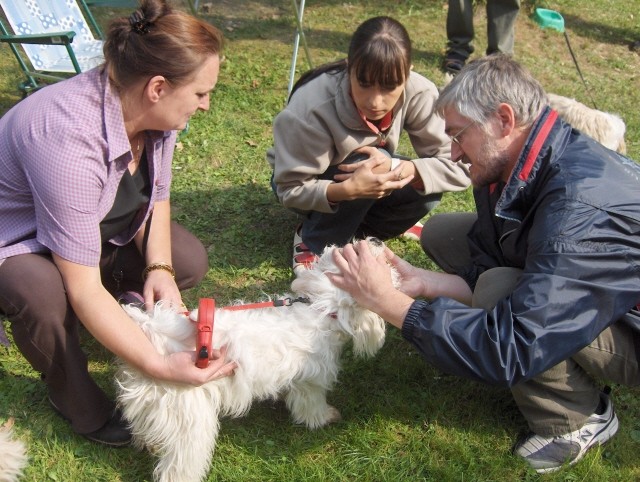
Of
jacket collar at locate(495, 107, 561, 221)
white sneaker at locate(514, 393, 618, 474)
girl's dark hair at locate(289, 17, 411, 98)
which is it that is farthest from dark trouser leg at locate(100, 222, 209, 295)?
white sneaker at locate(514, 393, 618, 474)

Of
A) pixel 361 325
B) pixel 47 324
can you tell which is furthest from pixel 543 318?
pixel 47 324

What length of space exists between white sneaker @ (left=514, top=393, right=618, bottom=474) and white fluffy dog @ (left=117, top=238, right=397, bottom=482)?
0.79 metres

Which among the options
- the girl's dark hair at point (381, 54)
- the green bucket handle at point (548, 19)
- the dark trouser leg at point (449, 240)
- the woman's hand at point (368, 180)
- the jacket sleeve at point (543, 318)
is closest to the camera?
the jacket sleeve at point (543, 318)

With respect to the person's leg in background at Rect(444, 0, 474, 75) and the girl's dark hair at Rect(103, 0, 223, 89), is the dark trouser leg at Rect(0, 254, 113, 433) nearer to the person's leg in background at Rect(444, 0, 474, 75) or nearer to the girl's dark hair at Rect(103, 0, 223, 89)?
the girl's dark hair at Rect(103, 0, 223, 89)

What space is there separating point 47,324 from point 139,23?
3.73ft

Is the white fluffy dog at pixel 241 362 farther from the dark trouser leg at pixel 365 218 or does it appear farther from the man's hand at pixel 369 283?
the dark trouser leg at pixel 365 218

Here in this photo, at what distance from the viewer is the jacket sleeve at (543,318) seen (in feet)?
6.18

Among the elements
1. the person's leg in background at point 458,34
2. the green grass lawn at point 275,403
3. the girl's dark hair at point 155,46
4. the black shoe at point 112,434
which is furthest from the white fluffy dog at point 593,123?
the black shoe at point 112,434

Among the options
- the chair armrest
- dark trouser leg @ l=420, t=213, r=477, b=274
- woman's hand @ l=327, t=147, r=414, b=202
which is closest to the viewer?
woman's hand @ l=327, t=147, r=414, b=202

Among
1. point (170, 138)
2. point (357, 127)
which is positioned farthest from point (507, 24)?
point (170, 138)

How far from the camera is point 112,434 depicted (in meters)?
2.44

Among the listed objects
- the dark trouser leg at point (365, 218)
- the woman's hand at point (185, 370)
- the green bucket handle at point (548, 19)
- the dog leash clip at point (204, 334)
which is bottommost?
the green bucket handle at point (548, 19)

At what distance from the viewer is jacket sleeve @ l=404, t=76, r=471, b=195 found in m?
3.18

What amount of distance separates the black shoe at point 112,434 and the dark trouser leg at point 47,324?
10cm
